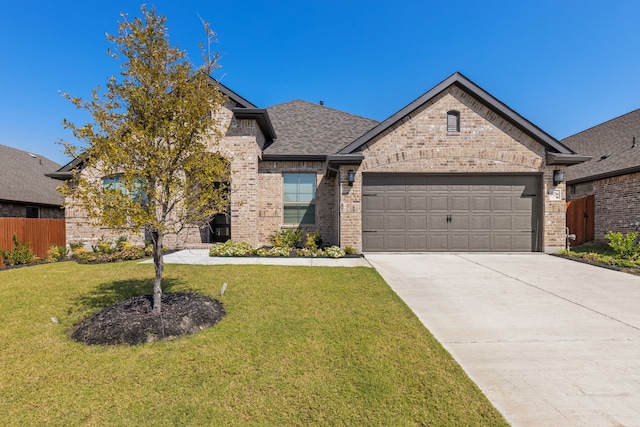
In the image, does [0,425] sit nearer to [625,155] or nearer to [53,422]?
[53,422]

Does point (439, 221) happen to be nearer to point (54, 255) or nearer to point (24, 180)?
point (54, 255)

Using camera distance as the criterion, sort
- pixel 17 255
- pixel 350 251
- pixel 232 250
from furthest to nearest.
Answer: pixel 350 251
pixel 232 250
pixel 17 255

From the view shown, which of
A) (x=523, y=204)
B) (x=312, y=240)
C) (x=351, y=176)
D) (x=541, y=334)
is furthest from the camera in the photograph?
(x=523, y=204)

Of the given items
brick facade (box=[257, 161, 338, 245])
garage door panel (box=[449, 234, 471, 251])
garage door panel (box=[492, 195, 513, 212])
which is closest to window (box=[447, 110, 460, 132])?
garage door panel (box=[492, 195, 513, 212])

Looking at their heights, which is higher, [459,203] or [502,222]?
[459,203]

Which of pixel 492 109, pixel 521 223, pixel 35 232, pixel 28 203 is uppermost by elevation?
pixel 492 109

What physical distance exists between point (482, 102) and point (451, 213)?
13.2 feet

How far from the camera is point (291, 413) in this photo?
8.00 feet

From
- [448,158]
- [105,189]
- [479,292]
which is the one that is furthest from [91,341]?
[448,158]

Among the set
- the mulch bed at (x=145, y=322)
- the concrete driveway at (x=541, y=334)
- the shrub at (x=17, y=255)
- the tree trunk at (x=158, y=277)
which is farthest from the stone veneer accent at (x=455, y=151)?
the shrub at (x=17, y=255)

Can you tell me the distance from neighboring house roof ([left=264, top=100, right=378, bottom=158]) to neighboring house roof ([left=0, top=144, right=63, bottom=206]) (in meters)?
12.9

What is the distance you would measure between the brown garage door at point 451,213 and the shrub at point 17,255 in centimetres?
1125

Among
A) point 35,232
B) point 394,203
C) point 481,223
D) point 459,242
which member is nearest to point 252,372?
point 394,203

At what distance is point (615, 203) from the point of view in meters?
12.4
